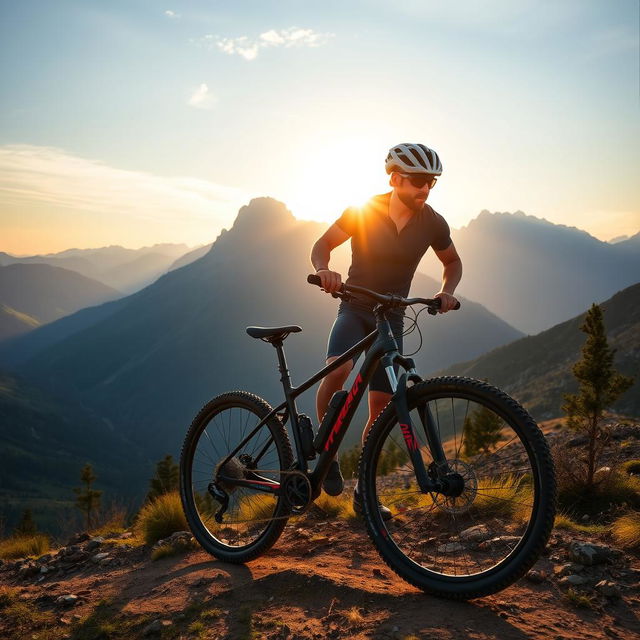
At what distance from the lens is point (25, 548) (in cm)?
690

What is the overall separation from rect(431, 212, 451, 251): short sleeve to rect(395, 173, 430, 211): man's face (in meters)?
0.36

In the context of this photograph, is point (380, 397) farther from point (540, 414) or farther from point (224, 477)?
point (540, 414)

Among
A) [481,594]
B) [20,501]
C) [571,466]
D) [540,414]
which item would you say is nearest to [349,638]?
[481,594]

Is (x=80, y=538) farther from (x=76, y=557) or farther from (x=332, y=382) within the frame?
(x=332, y=382)

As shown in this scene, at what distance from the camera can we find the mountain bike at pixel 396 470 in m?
3.23

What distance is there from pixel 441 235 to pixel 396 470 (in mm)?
2155

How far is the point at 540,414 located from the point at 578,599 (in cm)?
10443

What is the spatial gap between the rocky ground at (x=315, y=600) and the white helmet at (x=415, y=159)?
3.12 meters

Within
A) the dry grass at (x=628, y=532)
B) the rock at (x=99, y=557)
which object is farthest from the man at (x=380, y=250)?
the rock at (x=99, y=557)

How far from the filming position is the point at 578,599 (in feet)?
11.1

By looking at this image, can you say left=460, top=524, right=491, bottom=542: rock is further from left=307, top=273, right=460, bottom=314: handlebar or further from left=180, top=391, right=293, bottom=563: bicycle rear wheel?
left=307, top=273, right=460, bottom=314: handlebar

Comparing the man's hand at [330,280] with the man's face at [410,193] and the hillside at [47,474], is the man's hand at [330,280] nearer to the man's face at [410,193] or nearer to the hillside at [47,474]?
the man's face at [410,193]

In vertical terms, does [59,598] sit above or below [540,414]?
above

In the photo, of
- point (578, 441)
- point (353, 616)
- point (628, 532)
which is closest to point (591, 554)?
point (628, 532)
